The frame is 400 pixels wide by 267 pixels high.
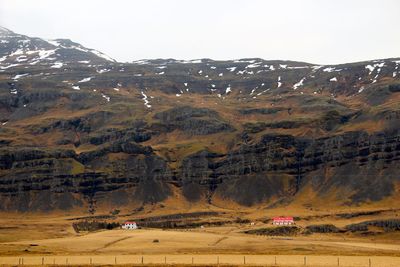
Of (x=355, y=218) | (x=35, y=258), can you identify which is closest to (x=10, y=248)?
(x=35, y=258)

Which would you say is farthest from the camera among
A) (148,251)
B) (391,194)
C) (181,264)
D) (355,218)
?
(391,194)

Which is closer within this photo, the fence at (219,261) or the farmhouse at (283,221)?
the fence at (219,261)

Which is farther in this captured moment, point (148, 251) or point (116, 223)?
point (116, 223)

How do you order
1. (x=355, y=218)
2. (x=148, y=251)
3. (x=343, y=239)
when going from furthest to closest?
(x=355, y=218)
(x=343, y=239)
(x=148, y=251)

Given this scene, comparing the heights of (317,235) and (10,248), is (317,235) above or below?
below

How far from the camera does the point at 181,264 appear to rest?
72562 millimetres

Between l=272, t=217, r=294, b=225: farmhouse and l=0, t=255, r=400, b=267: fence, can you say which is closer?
l=0, t=255, r=400, b=267: fence

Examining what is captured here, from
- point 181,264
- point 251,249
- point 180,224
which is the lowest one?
point 180,224

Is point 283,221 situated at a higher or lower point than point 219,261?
lower

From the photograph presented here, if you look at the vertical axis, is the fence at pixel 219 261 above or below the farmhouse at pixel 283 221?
above

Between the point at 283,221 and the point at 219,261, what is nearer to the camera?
the point at 219,261

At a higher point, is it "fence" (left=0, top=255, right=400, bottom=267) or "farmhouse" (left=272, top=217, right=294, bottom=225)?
"fence" (left=0, top=255, right=400, bottom=267)

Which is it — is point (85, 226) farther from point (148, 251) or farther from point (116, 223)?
point (148, 251)

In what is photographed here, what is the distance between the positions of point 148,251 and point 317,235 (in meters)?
59.9
